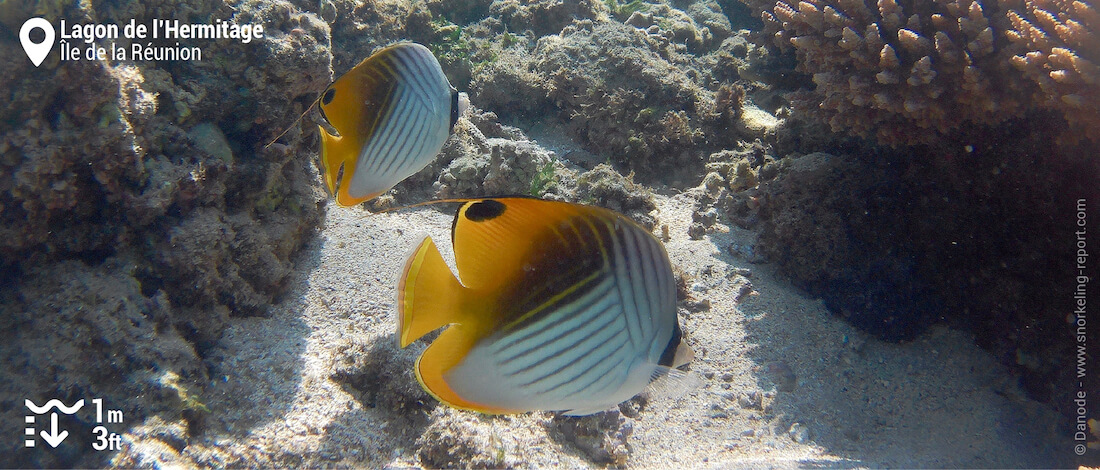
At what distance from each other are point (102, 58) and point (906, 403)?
492cm

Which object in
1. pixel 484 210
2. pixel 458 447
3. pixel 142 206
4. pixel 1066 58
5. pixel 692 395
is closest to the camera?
pixel 484 210

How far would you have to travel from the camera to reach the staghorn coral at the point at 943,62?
116 inches

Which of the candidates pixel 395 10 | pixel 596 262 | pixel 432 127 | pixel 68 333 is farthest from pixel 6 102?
pixel 395 10

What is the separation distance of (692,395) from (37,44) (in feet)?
12.4

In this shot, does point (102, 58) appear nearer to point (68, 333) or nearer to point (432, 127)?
point (68, 333)

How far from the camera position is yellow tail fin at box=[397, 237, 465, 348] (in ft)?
3.82

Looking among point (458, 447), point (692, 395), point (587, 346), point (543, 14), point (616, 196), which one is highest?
point (587, 346)

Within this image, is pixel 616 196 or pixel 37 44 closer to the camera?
pixel 37 44

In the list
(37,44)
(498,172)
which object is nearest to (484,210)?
(37,44)

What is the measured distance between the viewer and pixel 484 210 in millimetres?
1160

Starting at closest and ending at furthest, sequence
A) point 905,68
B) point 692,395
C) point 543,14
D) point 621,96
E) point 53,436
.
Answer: point 53,436 → point 692,395 → point 905,68 → point 621,96 → point 543,14

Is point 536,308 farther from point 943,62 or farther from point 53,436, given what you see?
point 943,62

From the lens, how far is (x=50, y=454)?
1.99 meters
